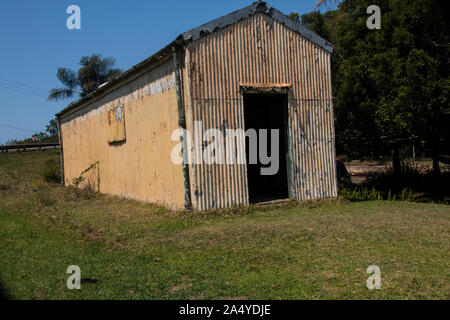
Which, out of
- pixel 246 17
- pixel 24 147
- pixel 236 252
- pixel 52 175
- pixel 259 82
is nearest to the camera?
pixel 236 252

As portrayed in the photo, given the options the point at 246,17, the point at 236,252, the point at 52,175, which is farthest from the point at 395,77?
the point at 52,175

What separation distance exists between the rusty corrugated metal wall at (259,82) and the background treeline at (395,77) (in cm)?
340

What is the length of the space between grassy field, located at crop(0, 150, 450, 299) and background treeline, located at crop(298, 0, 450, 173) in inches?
149

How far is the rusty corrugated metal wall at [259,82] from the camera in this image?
32.0 ft

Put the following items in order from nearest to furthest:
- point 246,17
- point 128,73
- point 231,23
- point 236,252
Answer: point 236,252, point 231,23, point 246,17, point 128,73

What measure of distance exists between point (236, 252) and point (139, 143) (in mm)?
7159

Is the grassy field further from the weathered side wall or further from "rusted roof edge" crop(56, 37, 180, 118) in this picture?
"rusted roof edge" crop(56, 37, 180, 118)

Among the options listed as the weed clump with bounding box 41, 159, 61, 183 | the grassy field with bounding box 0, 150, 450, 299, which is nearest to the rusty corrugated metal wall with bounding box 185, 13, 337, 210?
the grassy field with bounding box 0, 150, 450, 299

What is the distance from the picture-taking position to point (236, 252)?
21.0ft

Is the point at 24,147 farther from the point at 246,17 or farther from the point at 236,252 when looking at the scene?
the point at 236,252

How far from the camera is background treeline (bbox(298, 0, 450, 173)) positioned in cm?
1294

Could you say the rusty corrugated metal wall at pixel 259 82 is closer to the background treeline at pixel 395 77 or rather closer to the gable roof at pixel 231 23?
the gable roof at pixel 231 23
